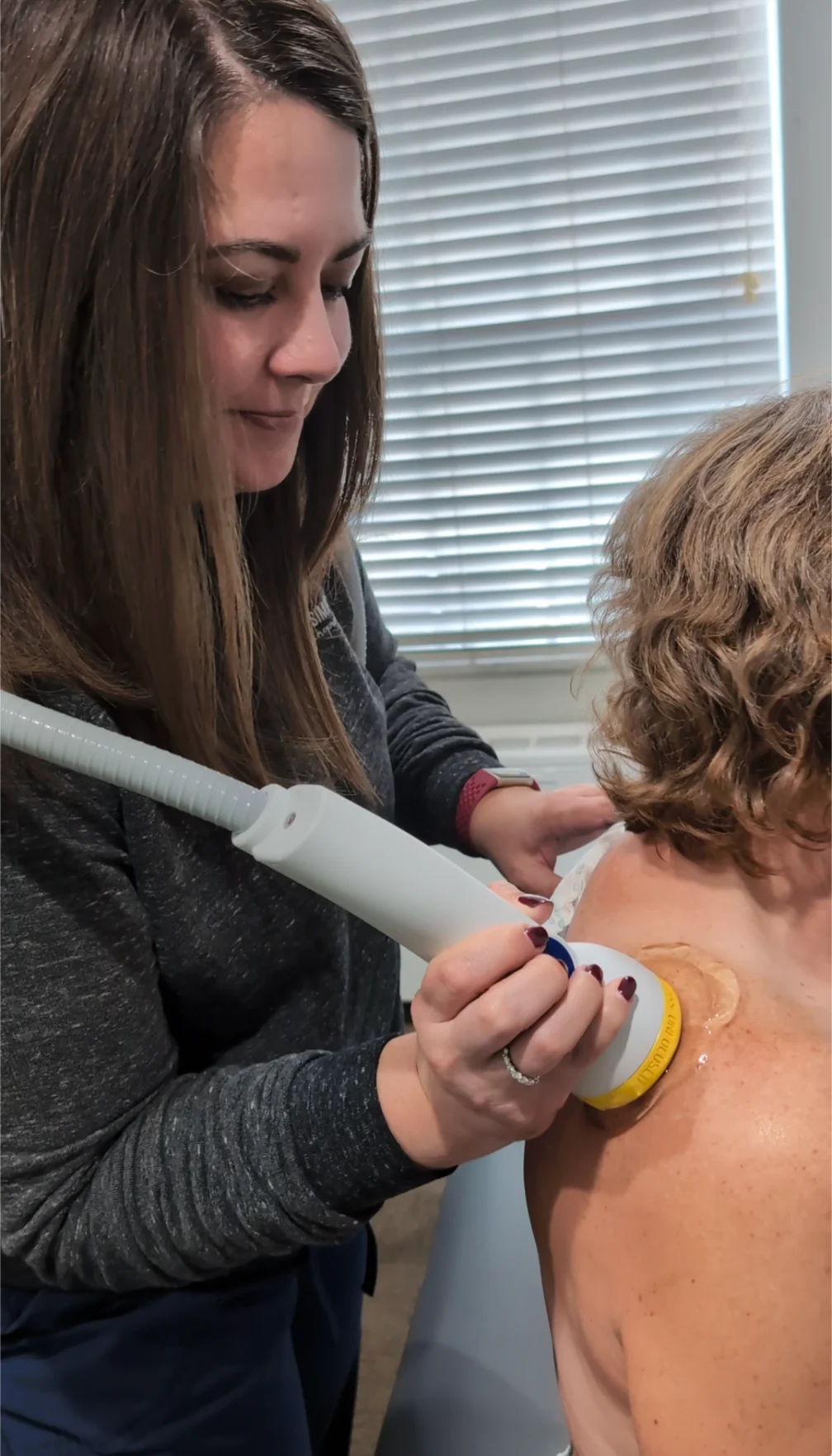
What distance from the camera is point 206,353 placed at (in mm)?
636

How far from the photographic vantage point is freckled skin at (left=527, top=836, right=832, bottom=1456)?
1.74 feet

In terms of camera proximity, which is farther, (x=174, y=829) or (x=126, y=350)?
(x=174, y=829)

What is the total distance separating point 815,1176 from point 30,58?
2.22ft

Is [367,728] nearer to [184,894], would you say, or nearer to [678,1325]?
[184,894]

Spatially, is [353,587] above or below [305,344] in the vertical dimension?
below

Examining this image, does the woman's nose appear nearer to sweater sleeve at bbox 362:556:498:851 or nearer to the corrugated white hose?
the corrugated white hose

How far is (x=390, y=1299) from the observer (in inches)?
64.4

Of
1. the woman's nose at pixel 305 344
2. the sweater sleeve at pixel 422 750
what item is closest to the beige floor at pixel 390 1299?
the sweater sleeve at pixel 422 750

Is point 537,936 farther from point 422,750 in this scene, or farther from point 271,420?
point 422,750

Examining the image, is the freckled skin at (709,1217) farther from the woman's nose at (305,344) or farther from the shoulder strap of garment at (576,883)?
the woman's nose at (305,344)

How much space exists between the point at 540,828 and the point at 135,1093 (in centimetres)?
44

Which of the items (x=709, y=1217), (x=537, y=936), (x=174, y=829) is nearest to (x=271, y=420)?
(x=174, y=829)

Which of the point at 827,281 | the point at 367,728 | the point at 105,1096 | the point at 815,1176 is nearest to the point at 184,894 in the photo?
the point at 105,1096

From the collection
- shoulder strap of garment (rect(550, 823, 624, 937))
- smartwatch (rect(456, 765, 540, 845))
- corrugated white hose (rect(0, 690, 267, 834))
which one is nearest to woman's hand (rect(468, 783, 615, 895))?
smartwatch (rect(456, 765, 540, 845))
